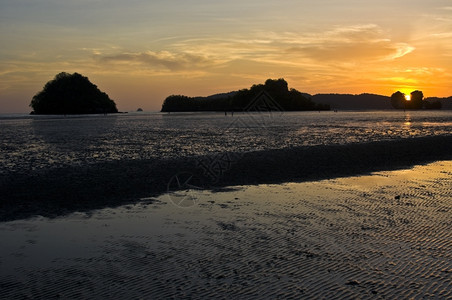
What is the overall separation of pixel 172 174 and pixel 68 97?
17589 cm

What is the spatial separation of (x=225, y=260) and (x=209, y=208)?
3.80 m

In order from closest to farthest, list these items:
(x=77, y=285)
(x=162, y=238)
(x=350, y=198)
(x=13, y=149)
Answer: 1. (x=77, y=285)
2. (x=162, y=238)
3. (x=350, y=198)
4. (x=13, y=149)

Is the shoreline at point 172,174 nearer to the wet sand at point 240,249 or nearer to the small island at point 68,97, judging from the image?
the wet sand at point 240,249

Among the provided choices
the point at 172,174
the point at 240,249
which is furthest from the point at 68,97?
the point at 240,249

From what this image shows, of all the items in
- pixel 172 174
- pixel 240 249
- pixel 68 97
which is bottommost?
pixel 240 249

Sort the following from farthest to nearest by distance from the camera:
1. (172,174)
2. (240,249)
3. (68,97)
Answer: (68,97) < (172,174) < (240,249)

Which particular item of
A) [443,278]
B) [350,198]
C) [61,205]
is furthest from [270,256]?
[61,205]

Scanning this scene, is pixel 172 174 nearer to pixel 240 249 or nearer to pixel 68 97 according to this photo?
pixel 240 249

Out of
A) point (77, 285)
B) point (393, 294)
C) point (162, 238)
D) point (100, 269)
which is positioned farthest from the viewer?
point (162, 238)

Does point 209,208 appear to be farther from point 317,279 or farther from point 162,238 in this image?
point 317,279

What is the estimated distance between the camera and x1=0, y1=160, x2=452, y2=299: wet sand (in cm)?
546

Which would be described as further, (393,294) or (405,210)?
(405,210)

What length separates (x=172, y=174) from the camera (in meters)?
15.4

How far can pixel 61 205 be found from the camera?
10680 millimetres
